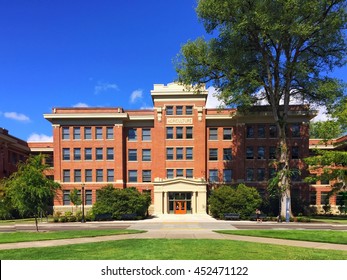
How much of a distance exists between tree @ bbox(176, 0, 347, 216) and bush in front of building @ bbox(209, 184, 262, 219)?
3.93m

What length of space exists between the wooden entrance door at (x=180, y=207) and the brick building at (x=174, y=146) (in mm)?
142

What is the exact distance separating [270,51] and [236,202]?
17.7 meters

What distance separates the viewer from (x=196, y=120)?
46.5 meters

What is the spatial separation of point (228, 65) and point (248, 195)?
50.7 feet

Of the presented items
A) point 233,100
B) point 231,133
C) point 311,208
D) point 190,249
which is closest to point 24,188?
point 190,249

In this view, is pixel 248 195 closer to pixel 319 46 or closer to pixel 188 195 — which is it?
pixel 188 195

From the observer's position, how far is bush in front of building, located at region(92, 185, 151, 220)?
37844 millimetres

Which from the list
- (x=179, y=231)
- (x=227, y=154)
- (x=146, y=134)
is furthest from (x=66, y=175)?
(x=179, y=231)

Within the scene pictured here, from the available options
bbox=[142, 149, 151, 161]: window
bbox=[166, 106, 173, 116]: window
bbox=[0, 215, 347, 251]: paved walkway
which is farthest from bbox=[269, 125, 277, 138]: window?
bbox=[0, 215, 347, 251]: paved walkway

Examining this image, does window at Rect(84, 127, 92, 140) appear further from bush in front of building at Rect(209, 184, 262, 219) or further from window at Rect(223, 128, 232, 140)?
bush in front of building at Rect(209, 184, 262, 219)

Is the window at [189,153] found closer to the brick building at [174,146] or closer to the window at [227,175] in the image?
the brick building at [174,146]

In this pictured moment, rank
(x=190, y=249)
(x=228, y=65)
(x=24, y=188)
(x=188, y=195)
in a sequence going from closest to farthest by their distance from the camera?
1. (x=190, y=249)
2. (x=24, y=188)
3. (x=228, y=65)
4. (x=188, y=195)

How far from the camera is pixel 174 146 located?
1836 inches

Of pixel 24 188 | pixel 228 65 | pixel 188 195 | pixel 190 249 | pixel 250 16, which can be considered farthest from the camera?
pixel 188 195
